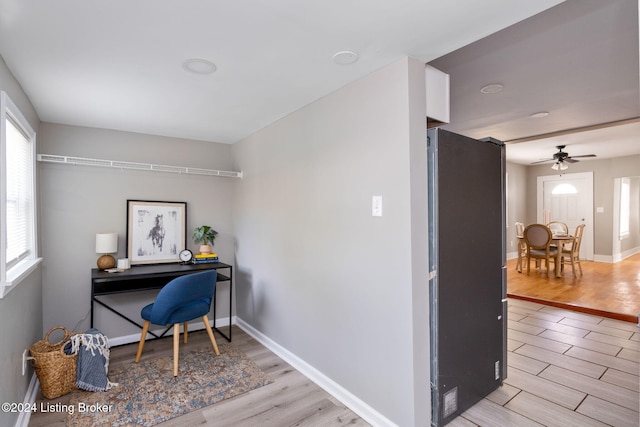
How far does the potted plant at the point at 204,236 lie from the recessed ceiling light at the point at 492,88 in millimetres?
3062

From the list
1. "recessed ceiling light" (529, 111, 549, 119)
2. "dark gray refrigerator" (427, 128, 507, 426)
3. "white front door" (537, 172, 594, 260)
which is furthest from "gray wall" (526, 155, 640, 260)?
"dark gray refrigerator" (427, 128, 507, 426)

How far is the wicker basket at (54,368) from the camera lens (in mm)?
2338

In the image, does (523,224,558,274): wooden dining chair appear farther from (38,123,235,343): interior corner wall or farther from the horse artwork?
the horse artwork

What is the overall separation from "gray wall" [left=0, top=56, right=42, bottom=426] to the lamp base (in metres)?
0.50

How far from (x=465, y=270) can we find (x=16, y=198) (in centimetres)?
308

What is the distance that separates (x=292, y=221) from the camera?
2936 mm

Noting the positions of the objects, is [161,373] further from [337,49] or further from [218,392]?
[337,49]

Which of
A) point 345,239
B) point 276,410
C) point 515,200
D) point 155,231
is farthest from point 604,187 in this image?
point 155,231

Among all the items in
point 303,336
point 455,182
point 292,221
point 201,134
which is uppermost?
point 201,134

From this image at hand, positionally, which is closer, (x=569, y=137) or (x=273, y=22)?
(x=273, y=22)

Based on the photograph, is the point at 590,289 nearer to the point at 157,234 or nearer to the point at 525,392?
the point at 525,392

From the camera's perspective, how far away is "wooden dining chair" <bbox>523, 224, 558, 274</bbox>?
5832 millimetres

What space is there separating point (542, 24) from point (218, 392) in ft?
10.3

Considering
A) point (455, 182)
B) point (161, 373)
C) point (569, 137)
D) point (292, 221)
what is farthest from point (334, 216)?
point (569, 137)
